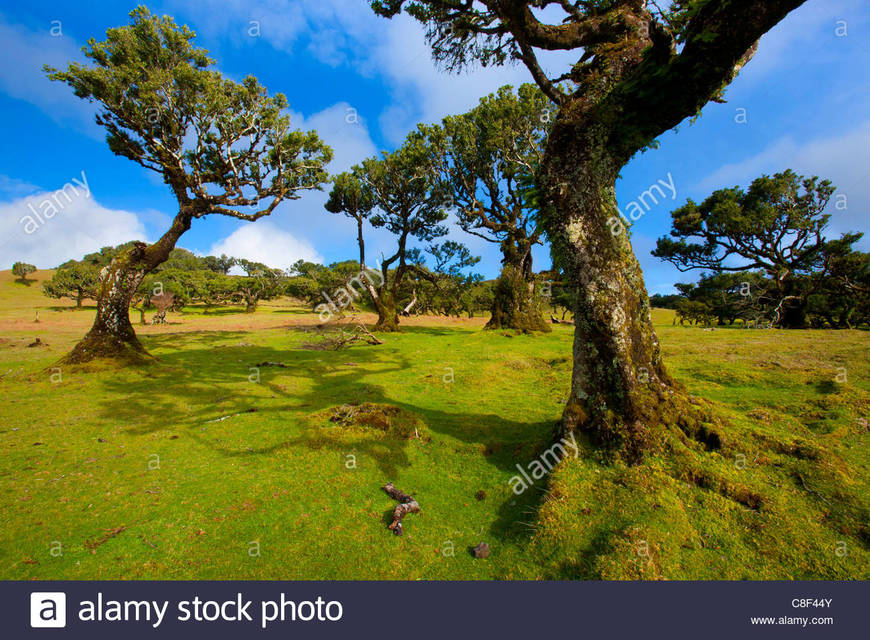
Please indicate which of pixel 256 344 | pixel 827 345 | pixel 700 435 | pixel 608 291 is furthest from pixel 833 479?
pixel 256 344

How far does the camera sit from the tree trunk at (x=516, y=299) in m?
25.2

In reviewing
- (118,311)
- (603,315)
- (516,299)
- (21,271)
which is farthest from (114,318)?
(21,271)

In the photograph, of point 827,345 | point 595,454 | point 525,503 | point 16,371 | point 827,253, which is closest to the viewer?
point 525,503

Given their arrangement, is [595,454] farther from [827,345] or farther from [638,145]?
[827,345]

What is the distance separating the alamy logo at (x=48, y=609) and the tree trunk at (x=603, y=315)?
583 centimetres

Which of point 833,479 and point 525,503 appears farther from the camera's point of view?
point 525,503

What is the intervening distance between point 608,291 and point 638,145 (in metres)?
2.28

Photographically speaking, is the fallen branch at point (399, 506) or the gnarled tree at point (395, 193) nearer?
the fallen branch at point (399, 506)

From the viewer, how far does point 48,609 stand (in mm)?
3113

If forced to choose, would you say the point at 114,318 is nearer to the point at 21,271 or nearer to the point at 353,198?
the point at 353,198

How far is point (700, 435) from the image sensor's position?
503 centimetres

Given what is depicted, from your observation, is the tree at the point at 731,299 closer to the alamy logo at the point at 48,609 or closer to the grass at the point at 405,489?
the grass at the point at 405,489

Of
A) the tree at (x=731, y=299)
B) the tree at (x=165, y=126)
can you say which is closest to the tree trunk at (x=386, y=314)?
the tree at (x=165, y=126)

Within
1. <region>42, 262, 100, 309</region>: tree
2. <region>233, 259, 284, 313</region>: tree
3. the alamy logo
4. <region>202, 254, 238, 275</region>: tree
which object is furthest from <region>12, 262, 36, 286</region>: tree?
the alamy logo
